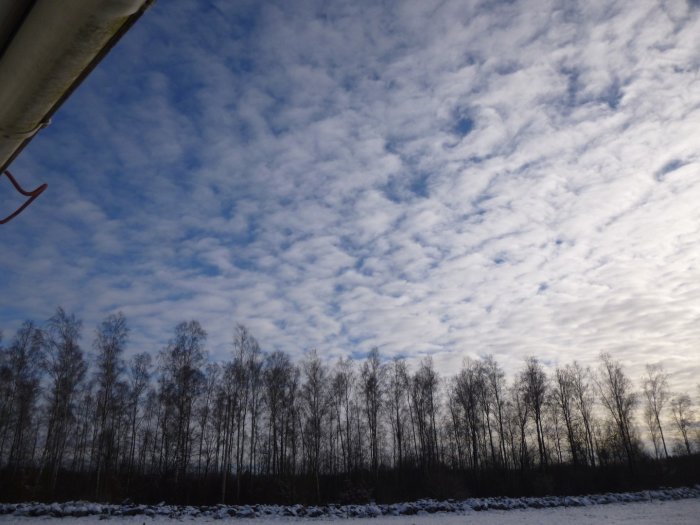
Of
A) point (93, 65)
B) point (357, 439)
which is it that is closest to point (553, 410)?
point (357, 439)

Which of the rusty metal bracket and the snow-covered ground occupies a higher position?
the rusty metal bracket

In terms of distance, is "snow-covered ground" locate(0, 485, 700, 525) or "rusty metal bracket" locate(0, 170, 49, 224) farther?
"snow-covered ground" locate(0, 485, 700, 525)

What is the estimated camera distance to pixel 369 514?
29656 millimetres

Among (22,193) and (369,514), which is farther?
(369,514)

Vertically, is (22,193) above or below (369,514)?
above

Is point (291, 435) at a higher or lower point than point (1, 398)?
lower

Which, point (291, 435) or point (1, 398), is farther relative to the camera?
point (291, 435)

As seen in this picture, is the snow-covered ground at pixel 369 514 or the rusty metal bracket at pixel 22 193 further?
the snow-covered ground at pixel 369 514

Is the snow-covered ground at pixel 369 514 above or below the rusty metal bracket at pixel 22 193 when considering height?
below

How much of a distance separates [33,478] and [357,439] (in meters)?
31.2

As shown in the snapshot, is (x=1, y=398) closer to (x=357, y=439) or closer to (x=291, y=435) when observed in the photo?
(x=291, y=435)

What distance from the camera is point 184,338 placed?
39.8m

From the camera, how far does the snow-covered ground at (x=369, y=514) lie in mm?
22391

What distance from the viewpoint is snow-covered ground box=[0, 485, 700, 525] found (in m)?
22.4
